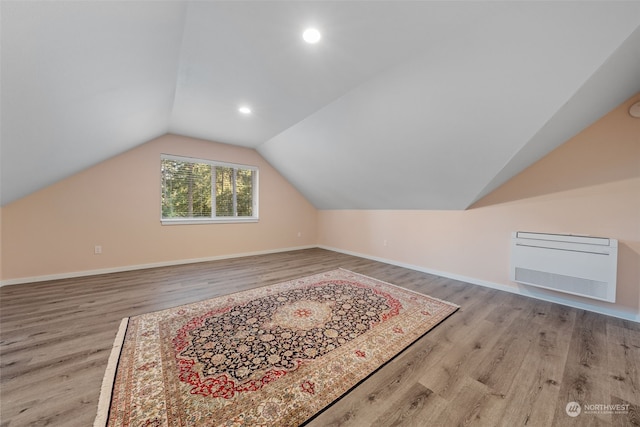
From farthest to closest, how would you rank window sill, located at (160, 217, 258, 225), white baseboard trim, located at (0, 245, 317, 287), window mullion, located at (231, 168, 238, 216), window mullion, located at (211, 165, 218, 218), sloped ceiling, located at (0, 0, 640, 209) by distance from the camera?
window mullion, located at (231, 168, 238, 216)
window mullion, located at (211, 165, 218, 218)
window sill, located at (160, 217, 258, 225)
white baseboard trim, located at (0, 245, 317, 287)
sloped ceiling, located at (0, 0, 640, 209)

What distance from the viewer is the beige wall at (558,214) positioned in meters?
2.25

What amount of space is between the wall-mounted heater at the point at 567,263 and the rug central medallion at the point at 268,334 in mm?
1658

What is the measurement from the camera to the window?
13.6ft

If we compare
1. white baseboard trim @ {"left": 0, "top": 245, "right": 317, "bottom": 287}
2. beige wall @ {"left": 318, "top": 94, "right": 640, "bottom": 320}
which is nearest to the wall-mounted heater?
beige wall @ {"left": 318, "top": 94, "right": 640, "bottom": 320}

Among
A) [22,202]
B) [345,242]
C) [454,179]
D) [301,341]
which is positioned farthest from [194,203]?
[454,179]

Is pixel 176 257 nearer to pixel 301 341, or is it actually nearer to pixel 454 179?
pixel 301 341

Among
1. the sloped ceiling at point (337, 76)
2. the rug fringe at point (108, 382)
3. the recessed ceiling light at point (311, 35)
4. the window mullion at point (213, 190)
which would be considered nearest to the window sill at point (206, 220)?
the window mullion at point (213, 190)

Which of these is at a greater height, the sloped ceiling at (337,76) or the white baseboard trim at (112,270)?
the sloped ceiling at (337,76)

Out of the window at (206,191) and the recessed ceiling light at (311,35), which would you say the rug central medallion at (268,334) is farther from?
the window at (206,191)

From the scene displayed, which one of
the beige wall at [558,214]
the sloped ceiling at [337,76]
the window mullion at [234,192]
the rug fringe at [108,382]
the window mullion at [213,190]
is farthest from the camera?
the window mullion at [234,192]

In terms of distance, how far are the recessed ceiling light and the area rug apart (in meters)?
A: 2.34

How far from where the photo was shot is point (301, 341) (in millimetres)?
1840

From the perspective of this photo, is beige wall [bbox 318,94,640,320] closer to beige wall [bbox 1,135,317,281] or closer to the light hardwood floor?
the light hardwood floor

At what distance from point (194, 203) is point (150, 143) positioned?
1.22m
